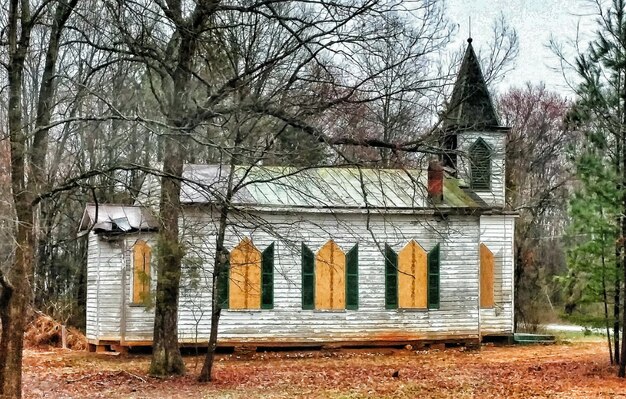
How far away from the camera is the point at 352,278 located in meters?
24.2

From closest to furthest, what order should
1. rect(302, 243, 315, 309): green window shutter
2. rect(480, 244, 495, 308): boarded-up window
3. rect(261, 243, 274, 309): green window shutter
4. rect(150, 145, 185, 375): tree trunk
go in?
rect(150, 145, 185, 375): tree trunk
rect(261, 243, 274, 309): green window shutter
rect(302, 243, 315, 309): green window shutter
rect(480, 244, 495, 308): boarded-up window

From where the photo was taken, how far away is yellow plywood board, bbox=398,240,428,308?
963 inches

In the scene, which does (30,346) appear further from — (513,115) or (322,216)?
(513,115)

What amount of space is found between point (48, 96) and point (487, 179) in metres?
18.6

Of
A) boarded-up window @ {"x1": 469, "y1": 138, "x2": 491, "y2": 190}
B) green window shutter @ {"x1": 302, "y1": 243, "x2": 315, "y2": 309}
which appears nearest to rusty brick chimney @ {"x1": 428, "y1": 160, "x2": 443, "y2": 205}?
boarded-up window @ {"x1": 469, "y1": 138, "x2": 491, "y2": 190}

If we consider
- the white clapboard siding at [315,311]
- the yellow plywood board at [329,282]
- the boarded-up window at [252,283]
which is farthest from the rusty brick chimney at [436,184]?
the boarded-up window at [252,283]

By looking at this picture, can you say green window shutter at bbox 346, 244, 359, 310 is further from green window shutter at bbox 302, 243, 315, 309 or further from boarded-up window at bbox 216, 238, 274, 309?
boarded-up window at bbox 216, 238, 274, 309

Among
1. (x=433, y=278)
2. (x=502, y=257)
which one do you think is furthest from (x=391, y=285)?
(x=502, y=257)

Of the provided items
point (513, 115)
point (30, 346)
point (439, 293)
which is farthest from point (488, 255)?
point (513, 115)

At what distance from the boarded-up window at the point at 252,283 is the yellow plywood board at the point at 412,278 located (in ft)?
12.3

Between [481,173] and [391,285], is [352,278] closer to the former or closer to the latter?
[391,285]

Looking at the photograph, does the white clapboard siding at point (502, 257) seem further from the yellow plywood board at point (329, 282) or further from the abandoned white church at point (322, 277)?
the yellow plywood board at point (329, 282)

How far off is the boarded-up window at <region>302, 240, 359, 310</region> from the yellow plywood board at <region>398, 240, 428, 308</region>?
134 centimetres

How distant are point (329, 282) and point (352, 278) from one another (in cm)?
68
